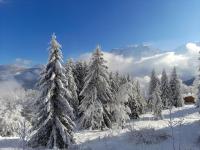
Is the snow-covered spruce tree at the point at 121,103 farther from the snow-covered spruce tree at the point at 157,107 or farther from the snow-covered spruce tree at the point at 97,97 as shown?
the snow-covered spruce tree at the point at 157,107

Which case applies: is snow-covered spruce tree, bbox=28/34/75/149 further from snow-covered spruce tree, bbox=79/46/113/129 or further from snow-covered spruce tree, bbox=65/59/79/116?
snow-covered spruce tree, bbox=65/59/79/116

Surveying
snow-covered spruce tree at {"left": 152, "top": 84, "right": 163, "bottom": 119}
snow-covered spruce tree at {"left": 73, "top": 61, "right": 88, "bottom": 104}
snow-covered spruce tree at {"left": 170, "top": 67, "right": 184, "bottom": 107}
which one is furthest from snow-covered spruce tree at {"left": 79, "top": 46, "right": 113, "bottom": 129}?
snow-covered spruce tree at {"left": 170, "top": 67, "right": 184, "bottom": 107}

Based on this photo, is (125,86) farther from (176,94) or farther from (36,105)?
(176,94)

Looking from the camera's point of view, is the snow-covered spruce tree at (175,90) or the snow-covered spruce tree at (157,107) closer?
the snow-covered spruce tree at (157,107)

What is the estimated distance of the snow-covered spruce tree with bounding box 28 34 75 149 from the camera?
2522 cm

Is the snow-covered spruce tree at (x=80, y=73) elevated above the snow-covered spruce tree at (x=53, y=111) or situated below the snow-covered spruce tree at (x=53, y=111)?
above

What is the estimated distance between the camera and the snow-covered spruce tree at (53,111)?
25.2 meters

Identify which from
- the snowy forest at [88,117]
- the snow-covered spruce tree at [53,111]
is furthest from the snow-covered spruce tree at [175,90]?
the snow-covered spruce tree at [53,111]

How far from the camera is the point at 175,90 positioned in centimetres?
8069

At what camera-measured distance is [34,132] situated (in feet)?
88.6

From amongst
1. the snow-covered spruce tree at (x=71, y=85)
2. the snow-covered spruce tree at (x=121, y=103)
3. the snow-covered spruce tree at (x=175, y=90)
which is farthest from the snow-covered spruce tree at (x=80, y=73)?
the snow-covered spruce tree at (x=175, y=90)

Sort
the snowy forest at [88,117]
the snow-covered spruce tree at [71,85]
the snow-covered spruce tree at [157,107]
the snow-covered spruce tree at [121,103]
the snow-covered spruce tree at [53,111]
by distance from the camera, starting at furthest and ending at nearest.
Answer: the snow-covered spruce tree at [157,107] < the snow-covered spruce tree at [71,85] < the snow-covered spruce tree at [121,103] < the snow-covered spruce tree at [53,111] < the snowy forest at [88,117]

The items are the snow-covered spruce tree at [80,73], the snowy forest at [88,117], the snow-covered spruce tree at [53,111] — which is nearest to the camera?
the snowy forest at [88,117]

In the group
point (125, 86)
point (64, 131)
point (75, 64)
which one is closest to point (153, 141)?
point (64, 131)
